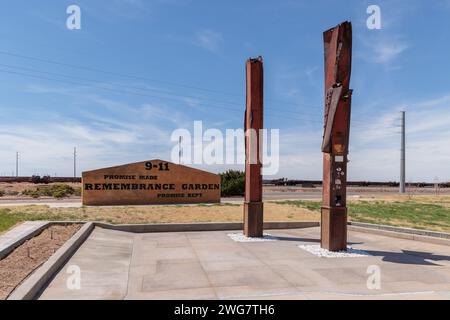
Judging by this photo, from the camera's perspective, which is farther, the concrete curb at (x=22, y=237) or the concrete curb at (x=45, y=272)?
the concrete curb at (x=22, y=237)

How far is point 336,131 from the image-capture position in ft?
33.1

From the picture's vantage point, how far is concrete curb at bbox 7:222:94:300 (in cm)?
591

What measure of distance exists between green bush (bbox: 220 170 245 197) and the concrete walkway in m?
25.3

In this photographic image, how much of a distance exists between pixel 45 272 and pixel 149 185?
20.4 meters

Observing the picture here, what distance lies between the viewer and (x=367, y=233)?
47.4 ft

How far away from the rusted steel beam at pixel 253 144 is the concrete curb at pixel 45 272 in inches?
216

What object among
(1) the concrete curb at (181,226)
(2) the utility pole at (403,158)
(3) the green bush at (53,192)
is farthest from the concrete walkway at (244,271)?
(2) the utility pole at (403,158)

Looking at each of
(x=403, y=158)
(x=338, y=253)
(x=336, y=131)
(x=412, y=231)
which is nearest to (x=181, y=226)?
(x=338, y=253)

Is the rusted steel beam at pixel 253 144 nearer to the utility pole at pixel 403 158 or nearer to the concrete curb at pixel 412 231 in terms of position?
the concrete curb at pixel 412 231

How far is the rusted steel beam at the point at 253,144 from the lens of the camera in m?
12.6

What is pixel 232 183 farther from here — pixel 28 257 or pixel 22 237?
pixel 28 257
